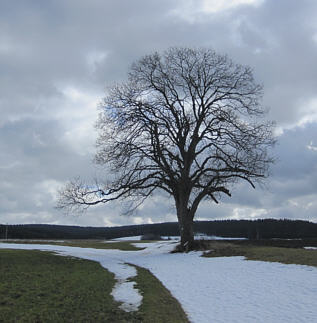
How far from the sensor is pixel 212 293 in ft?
42.8

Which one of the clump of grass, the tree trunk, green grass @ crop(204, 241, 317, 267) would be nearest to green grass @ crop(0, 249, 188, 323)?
the clump of grass

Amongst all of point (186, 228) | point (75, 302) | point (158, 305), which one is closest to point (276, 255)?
point (186, 228)

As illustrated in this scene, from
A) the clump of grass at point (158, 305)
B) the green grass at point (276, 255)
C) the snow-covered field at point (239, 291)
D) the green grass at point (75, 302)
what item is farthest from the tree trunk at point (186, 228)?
the clump of grass at point (158, 305)

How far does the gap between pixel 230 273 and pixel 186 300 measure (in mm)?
5862

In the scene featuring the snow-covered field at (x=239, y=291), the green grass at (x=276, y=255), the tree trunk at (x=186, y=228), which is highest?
the tree trunk at (x=186, y=228)

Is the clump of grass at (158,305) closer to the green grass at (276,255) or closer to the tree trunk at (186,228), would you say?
the green grass at (276,255)

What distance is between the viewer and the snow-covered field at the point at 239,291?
10.1 meters

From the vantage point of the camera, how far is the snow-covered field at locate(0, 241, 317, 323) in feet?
33.1

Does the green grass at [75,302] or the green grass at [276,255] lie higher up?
the green grass at [276,255]

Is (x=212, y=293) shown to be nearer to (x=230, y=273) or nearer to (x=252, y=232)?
(x=230, y=273)

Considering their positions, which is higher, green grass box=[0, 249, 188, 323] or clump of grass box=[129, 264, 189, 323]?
green grass box=[0, 249, 188, 323]

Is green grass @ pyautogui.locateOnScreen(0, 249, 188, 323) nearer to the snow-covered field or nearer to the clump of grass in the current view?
the clump of grass

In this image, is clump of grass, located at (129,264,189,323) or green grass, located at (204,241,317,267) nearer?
clump of grass, located at (129,264,189,323)

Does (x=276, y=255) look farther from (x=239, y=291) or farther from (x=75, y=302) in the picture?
(x=75, y=302)
